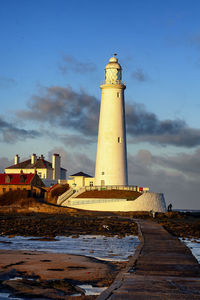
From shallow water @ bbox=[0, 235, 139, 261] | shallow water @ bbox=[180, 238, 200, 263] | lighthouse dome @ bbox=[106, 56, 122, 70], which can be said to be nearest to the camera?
shallow water @ bbox=[0, 235, 139, 261]

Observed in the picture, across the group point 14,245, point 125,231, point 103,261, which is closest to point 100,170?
point 125,231

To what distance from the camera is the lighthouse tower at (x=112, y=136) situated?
49.8 metres

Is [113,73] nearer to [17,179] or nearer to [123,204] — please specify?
[123,204]

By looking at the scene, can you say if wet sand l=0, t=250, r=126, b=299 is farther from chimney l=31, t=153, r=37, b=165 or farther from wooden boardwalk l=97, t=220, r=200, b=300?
chimney l=31, t=153, r=37, b=165

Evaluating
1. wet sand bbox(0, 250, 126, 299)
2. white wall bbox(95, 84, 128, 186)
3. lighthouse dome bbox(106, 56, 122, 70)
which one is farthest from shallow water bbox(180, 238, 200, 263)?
lighthouse dome bbox(106, 56, 122, 70)

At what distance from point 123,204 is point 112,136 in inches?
346

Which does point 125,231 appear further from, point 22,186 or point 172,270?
point 22,186

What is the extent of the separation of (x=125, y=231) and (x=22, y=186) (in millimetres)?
31134

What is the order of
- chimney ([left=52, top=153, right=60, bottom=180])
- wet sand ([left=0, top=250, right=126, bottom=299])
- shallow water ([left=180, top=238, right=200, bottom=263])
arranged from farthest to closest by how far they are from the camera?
chimney ([left=52, top=153, right=60, bottom=180]) → shallow water ([left=180, top=238, right=200, bottom=263]) → wet sand ([left=0, top=250, right=126, bottom=299])

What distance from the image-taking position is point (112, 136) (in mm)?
49969

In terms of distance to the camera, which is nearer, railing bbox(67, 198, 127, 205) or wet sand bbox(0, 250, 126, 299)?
wet sand bbox(0, 250, 126, 299)

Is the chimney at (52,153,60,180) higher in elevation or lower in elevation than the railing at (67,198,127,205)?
A: higher

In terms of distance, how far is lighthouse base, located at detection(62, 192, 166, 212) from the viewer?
1761 inches

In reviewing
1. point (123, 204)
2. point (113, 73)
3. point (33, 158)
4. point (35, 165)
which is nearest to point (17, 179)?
point (35, 165)
